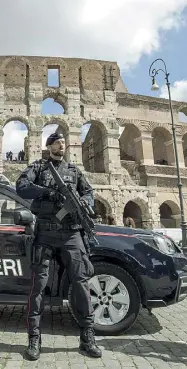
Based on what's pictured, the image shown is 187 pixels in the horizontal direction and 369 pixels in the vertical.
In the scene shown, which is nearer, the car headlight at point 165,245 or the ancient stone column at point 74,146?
the car headlight at point 165,245

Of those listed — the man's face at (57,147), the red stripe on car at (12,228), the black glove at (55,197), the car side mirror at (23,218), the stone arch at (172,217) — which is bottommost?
the red stripe on car at (12,228)

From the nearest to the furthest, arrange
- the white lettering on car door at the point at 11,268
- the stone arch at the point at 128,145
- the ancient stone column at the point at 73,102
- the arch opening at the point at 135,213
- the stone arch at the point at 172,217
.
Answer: the white lettering on car door at the point at 11,268
the ancient stone column at the point at 73,102
the stone arch at the point at 172,217
the arch opening at the point at 135,213
the stone arch at the point at 128,145

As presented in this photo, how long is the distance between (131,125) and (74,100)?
4.41 m

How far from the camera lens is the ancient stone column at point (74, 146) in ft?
73.1

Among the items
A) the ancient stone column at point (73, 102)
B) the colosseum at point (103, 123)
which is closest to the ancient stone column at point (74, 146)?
the colosseum at point (103, 123)

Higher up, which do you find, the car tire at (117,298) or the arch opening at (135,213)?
the arch opening at (135,213)

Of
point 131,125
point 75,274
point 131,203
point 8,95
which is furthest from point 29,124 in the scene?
point 75,274

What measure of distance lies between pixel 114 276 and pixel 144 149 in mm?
20238

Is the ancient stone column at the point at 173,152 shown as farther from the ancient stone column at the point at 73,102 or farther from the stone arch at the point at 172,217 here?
the ancient stone column at the point at 73,102

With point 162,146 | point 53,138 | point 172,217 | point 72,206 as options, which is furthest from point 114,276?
point 162,146

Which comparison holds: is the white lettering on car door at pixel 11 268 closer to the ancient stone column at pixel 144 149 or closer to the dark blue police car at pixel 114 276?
the dark blue police car at pixel 114 276

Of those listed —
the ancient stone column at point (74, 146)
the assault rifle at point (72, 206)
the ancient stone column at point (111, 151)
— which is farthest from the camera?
the ancient stone column at point (111, 151)

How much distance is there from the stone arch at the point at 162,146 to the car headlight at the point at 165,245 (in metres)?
20.9

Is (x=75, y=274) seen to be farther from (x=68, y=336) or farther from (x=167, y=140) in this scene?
Answer: (x=167, y=140)
